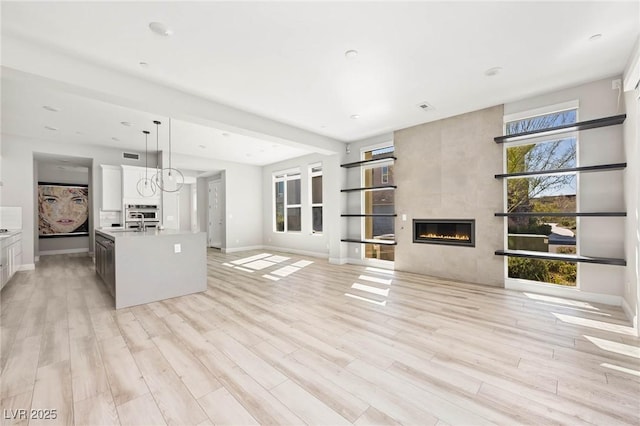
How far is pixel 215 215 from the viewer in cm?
971

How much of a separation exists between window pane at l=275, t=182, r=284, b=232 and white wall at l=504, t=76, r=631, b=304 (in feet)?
23.3

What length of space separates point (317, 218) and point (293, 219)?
100 cm

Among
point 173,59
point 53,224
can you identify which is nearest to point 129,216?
point 53,224

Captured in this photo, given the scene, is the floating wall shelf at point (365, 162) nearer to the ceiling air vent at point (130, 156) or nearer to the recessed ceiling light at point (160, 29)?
the recessed ceiling light at point (160, 29)

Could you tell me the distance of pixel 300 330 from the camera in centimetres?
285

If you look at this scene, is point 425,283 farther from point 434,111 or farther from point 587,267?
point 434,111

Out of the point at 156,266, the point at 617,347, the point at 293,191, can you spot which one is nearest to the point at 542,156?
the point at 617,347

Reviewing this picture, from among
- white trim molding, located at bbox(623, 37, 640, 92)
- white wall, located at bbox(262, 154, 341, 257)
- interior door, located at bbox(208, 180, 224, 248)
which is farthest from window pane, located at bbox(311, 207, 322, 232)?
white trim molding, located at bbox(623, 37, 640, 92)

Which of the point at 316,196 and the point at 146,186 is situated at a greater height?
the point at 146,186

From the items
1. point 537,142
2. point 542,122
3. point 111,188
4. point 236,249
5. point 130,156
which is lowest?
point 236,249

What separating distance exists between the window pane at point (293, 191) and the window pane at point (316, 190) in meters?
0.63

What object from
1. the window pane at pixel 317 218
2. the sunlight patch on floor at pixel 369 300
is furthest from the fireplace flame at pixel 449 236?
the window pane at pixel 317 218

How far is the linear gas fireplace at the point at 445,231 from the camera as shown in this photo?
475cm

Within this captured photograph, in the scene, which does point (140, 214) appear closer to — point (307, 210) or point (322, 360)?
point (307, 210)
